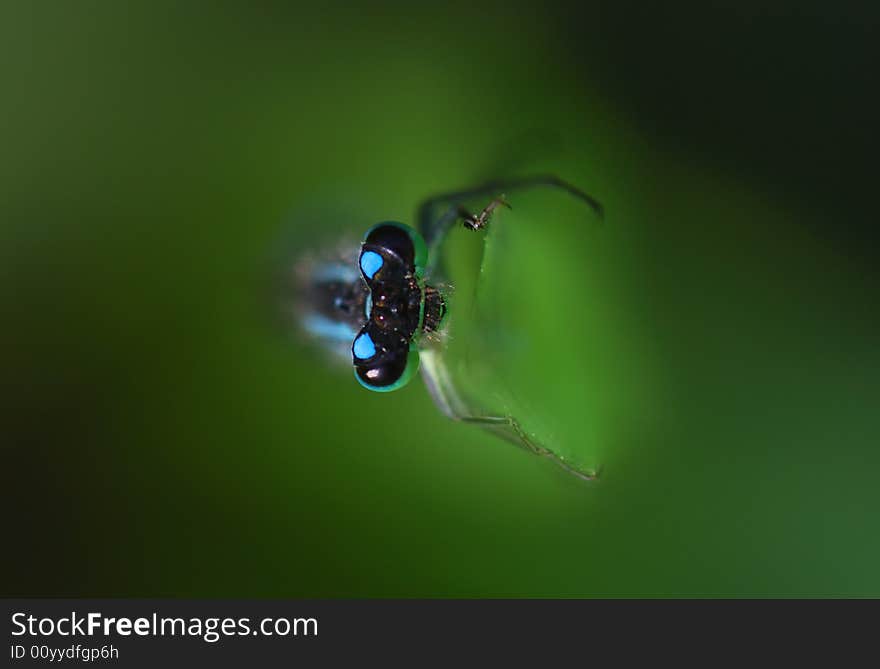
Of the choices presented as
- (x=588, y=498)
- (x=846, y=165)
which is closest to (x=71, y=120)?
(x=588, y=498)

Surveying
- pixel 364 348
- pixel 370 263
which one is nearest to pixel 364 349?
pixel 364 348

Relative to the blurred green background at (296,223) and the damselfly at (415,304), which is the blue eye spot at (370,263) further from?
the blurred green background at (296,223)

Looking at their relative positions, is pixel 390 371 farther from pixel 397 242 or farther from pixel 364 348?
pixel 397 242

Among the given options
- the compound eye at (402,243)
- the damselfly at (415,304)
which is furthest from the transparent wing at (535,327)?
the compound eye at (402,243)

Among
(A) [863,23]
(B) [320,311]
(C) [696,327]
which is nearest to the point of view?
(C) [696,327]

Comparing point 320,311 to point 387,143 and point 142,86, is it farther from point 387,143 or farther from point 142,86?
point 142,86

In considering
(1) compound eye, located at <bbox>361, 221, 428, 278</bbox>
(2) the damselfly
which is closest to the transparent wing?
(2) the damselfly
